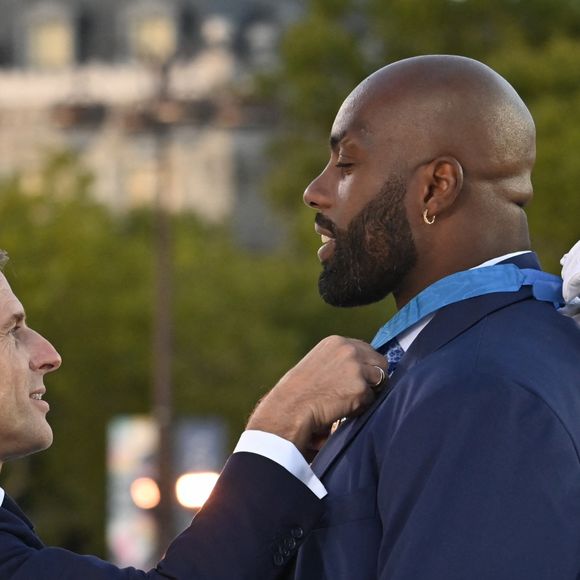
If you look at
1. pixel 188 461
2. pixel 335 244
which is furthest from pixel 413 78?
pixel 188 461

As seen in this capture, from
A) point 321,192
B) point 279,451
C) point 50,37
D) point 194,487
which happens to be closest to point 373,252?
point 321,192

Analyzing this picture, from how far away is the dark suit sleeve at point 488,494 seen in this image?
2.95 meters

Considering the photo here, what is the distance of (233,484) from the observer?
11.2ft

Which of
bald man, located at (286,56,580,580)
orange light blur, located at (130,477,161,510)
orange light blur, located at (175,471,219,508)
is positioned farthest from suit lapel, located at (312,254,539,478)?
orange light blur, located at (130,477,161,510)

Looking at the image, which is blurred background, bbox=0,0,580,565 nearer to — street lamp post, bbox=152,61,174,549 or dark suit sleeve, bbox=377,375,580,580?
street lamp post, bbox=152,61,174,549

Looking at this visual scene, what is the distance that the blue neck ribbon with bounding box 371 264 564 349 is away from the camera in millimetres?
3303

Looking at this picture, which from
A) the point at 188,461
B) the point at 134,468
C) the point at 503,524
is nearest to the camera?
the point at 503,524

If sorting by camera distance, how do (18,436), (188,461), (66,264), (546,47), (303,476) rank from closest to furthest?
(303,476) → (18,436) → (188,461) → (546,47) → (66,264)

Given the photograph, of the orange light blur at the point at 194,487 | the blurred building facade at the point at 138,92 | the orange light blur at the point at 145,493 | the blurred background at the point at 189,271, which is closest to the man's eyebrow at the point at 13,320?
the orange light blur at the point at 194,487

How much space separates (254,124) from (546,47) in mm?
31808

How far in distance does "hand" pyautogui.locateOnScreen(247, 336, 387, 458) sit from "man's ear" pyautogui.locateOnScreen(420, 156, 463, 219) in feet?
1.01

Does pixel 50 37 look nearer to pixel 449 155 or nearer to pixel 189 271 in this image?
pixel 189 271

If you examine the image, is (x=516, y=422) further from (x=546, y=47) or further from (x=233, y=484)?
(x=546, y=47)

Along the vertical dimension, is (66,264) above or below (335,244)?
below
